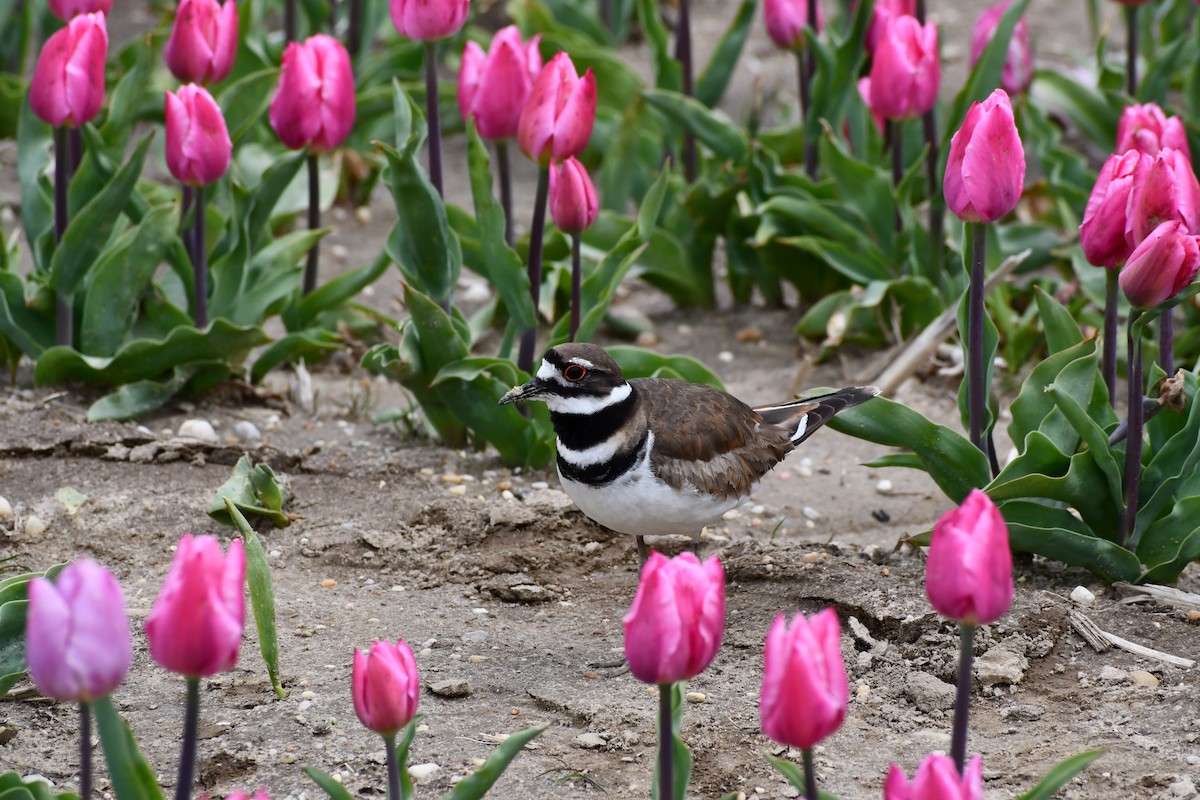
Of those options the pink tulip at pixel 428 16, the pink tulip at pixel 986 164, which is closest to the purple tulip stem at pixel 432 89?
the pink tulip at pixel 428 16

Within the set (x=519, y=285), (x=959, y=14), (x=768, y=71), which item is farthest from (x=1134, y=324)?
(x=959, y=14)

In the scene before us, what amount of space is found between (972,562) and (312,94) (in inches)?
125

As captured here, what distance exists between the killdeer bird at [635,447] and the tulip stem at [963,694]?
4.87 feet

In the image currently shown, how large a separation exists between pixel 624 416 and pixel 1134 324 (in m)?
1.33

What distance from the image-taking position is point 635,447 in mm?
3885

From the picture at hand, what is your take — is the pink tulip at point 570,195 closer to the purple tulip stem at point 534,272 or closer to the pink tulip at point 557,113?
the pink tulip at point 557,113

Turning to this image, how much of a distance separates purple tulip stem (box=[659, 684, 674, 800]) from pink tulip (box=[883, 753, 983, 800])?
39 cm

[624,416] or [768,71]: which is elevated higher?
[768,71]

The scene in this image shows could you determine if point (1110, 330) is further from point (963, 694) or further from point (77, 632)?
point (77, 632)

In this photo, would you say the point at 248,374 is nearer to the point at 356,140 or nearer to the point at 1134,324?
the point at 356,140

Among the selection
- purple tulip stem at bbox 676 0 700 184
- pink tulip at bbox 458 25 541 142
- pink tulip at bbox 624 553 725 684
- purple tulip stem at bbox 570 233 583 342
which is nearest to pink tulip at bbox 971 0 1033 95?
purple tulip stem at bbox 676 0 700 184

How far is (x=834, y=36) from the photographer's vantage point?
625 cm

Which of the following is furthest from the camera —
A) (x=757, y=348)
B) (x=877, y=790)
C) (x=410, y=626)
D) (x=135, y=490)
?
(x=757, y=348)

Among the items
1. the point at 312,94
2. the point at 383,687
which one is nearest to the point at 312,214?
the point at 312,94
